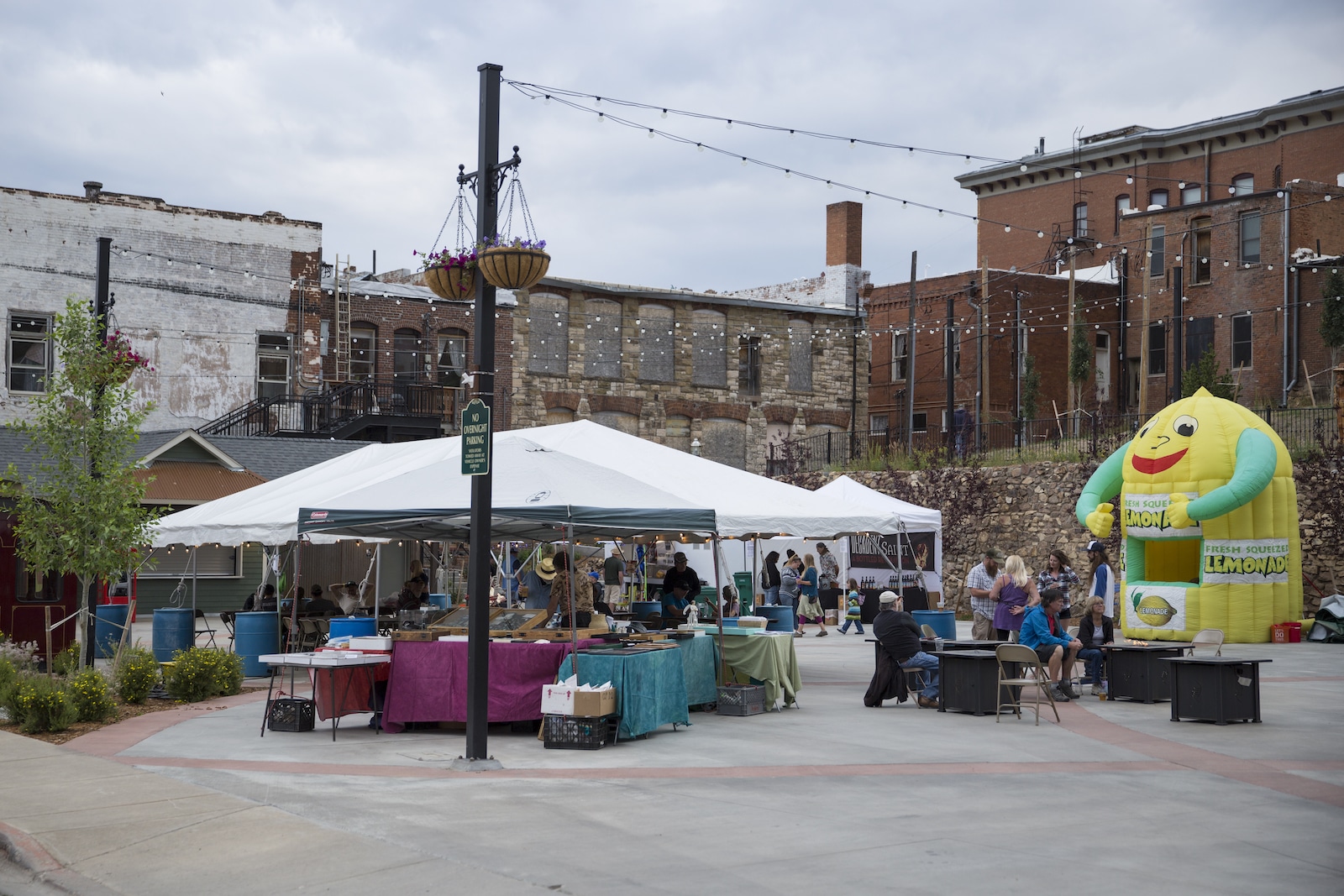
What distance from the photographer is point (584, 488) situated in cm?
1332

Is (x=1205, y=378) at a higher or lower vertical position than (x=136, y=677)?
higher

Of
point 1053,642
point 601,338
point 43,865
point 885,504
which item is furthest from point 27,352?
point 43,865

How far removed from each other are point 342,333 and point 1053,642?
27431 mm

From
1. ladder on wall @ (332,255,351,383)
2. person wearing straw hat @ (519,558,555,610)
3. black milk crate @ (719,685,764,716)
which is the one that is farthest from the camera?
ladder on wall @ (332,255,351,383)

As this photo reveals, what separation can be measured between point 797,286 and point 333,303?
794 inches

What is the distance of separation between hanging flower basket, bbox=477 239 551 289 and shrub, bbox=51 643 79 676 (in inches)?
358

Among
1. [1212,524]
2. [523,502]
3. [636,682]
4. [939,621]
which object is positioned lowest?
[939,621]

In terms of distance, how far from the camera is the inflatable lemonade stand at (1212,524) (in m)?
21.1

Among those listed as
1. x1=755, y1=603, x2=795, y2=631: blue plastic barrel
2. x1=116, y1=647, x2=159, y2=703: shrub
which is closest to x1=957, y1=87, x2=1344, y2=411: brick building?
x1=755, y1=603, x2=795, y2=631: blue plastic barrel

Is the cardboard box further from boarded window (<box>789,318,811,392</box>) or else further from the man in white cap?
boarded window (<box>789,318,811,392</box>)

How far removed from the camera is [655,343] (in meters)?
43.1

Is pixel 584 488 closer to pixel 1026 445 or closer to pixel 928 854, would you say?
pixel 928 854

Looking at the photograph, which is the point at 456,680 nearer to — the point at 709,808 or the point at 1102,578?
the point at 709,808

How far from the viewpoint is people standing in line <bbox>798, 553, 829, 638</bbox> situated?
2652 centimetres
